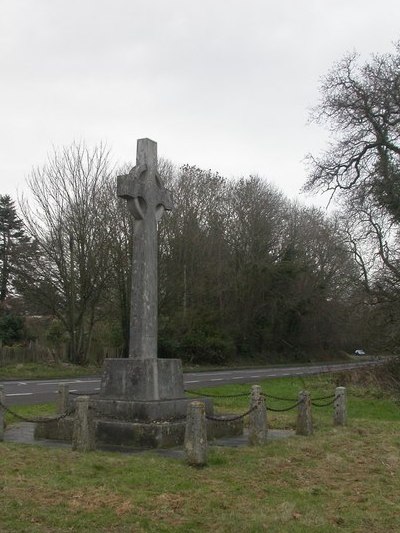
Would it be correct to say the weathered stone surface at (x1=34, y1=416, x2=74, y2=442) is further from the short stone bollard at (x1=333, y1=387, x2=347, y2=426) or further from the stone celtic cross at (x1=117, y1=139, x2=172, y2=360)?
the short stone bollard at (x1=333, y1=387, x2=347, y2=426)

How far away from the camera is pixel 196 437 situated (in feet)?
27.1

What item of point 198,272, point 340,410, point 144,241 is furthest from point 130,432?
point 198,272

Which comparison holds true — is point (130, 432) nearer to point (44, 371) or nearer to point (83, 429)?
point (83, 429)

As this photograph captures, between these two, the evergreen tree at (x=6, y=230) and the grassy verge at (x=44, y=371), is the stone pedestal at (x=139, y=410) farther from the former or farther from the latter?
the evergreen tree at (x=6, y=230)

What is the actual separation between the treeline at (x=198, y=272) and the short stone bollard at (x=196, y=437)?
2007 cm

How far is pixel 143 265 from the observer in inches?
432

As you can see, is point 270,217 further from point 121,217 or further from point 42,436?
point 42,436

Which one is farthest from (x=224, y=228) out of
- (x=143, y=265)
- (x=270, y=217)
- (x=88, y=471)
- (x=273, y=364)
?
(x=88, y=471)

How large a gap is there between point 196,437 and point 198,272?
105 feet

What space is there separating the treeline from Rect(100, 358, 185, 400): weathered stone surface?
18.1 metres

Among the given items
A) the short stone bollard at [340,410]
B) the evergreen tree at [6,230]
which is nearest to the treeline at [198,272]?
the evergreen tree at [6,230]

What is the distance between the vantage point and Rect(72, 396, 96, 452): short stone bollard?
29.1 ft

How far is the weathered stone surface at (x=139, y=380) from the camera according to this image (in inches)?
402

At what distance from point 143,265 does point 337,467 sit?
463 cm
